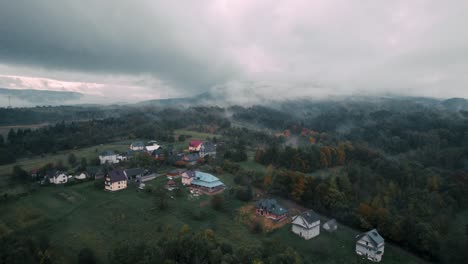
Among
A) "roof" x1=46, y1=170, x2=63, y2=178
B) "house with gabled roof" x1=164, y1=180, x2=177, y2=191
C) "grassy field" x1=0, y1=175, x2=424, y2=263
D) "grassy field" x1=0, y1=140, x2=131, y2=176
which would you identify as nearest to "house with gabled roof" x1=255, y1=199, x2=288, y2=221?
"grassy field" x1=0, y1=175, x2=424, y2=263

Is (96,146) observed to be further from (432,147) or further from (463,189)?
(432,147)

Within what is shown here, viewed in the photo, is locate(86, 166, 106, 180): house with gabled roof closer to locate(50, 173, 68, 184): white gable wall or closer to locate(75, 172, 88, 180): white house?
locate(75, 172, 88, 180): white house

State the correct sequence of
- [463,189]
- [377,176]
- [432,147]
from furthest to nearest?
[432,147] < [377,176] < [463,189]

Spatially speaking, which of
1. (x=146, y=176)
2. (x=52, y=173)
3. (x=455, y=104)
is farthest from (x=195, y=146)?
(x=455, y=104)

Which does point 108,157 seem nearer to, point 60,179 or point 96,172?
point 96,172

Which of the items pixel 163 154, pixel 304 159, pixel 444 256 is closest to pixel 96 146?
pixel 163 154
